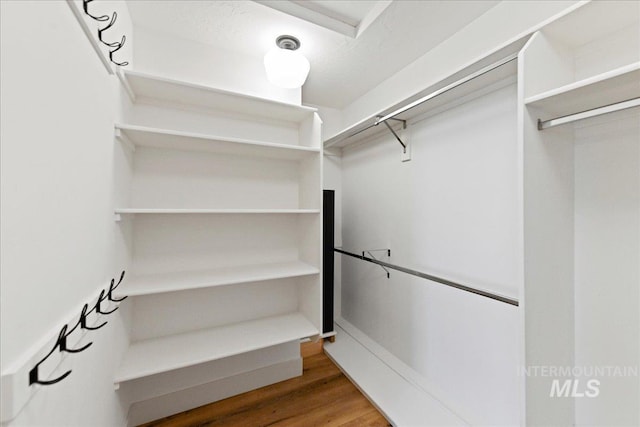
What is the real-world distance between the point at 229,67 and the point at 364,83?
1.15 meters

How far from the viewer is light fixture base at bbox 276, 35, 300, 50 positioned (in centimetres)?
171

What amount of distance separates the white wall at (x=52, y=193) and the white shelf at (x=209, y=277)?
0.31 metres

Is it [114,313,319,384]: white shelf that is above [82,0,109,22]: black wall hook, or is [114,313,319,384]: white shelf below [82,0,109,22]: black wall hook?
below

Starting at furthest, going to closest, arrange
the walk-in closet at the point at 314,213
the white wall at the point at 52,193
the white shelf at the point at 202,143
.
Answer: the white shelf at the point at 202,143, the walk-in closet at the point at 314,213, the white wall at the point at 52,193

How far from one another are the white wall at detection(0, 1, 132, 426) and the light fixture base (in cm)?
106

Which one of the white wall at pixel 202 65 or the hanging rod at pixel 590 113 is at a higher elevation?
the white wall at pixel 202 65

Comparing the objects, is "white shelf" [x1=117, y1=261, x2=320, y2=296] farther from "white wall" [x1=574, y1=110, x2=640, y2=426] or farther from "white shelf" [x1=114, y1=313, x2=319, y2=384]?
"white wall" [x1=574, y1=110, x2=640, y2=426]

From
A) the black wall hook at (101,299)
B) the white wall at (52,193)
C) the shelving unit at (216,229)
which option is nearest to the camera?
the white wall at (52,193)

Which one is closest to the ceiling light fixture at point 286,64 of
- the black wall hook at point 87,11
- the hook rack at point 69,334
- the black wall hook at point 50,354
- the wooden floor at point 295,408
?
the black wall hook at point 87,11

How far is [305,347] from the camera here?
238 cm

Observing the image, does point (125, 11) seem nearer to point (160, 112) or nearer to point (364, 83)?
point (160, 112)

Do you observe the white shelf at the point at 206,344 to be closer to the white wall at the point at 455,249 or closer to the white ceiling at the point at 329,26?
the white wall at the point at 455,249

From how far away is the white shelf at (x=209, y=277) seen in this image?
4.56 ft

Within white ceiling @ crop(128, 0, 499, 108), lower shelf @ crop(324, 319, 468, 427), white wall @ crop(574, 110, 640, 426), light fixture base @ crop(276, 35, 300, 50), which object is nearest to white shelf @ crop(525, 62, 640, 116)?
white wall @ crop(574, 110, 640, 426)
